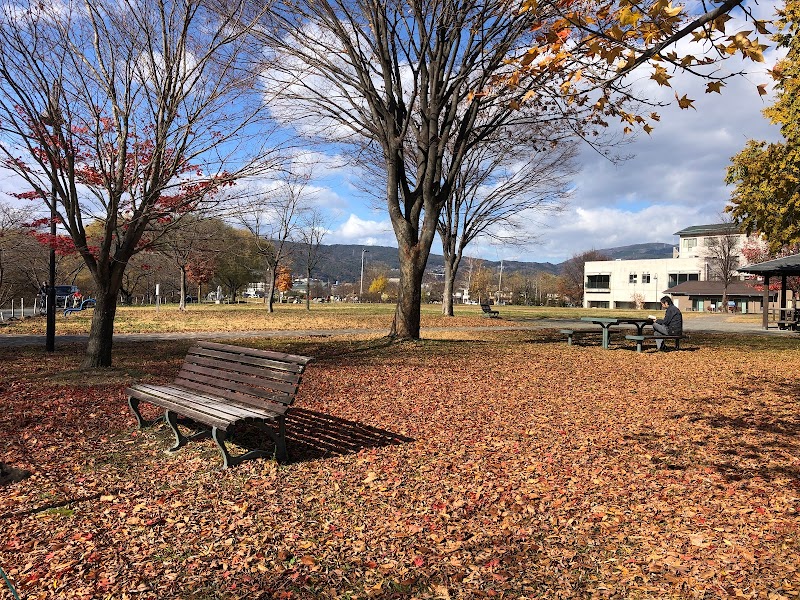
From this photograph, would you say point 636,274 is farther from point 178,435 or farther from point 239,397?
point 178,435

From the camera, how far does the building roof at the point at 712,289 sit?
2238 inches

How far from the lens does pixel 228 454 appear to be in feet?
15.5

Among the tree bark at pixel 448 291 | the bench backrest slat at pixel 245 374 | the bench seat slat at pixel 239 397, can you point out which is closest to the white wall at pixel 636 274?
the tree bark at pixel 448 291

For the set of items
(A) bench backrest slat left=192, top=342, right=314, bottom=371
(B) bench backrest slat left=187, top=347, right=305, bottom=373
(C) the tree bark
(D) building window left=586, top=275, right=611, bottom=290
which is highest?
(D) building window left=586, top=275, right=611, bottom=290

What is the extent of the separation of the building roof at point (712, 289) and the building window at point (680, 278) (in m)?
3.57

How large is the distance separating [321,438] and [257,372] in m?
0.98

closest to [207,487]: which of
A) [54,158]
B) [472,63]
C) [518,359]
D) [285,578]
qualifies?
[285,578]

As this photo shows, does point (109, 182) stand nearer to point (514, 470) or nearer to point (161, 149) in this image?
point (161, 149)

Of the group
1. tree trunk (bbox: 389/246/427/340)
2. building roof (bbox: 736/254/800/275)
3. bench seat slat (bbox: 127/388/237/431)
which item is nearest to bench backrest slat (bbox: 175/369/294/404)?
bench seat slat (bbox: 127/388/237/431)

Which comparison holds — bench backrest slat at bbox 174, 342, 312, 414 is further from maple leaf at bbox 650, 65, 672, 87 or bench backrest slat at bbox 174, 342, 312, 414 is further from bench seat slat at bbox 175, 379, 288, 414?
maple leaf at bbox 650, 65, 672, 87

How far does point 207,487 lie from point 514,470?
8.29 ft

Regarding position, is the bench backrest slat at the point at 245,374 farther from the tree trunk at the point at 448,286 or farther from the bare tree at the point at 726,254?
the bare tree at the point at 726,254

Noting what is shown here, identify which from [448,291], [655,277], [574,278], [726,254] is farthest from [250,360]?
[574,278]

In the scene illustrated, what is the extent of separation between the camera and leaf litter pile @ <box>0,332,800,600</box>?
9.91ft
